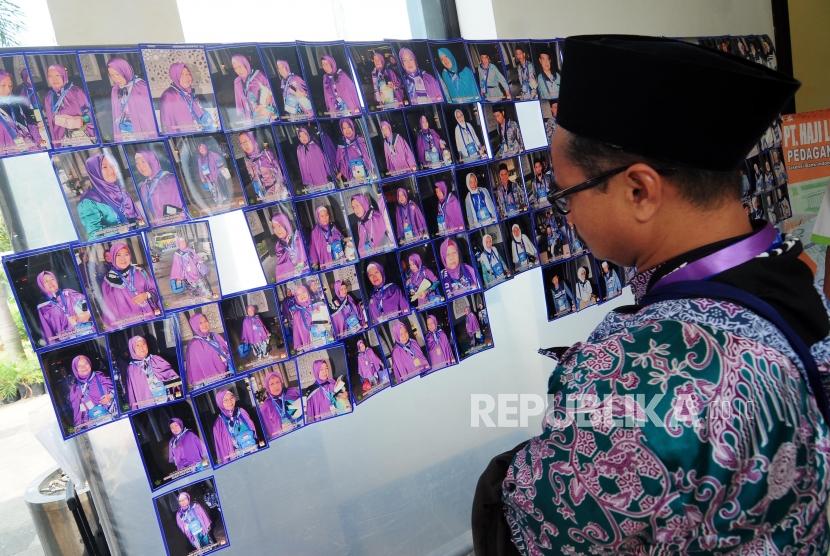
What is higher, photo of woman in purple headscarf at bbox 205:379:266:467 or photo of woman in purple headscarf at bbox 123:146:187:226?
photo of woman in purple headscarf at bbox 123:146:187:226

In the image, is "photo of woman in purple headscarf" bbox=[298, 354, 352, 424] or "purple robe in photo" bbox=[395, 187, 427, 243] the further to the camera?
"purple robe in photo" bbox=[395, 187, 427, 243]

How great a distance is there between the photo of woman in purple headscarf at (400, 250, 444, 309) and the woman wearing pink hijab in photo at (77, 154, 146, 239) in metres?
0.57

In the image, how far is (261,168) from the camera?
1124mm

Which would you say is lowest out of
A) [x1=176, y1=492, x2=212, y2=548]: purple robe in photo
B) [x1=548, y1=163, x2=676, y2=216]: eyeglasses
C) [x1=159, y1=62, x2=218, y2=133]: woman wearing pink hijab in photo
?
[x1=176, y1=492, x2=212, y2=548]: purple robe in photo

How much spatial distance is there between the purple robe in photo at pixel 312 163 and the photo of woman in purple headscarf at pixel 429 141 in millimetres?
254

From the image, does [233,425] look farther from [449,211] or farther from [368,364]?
[449,211]

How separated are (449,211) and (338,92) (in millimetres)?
379

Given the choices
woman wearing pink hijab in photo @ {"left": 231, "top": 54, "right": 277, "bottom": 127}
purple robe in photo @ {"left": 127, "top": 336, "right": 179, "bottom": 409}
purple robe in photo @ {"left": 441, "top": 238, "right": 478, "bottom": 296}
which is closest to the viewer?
purple robe in photo @ {"left": 127, "top": 336, "right": 179, "bottom": 409}

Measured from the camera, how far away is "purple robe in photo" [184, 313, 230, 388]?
3.45 ft

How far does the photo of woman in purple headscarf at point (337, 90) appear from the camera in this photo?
3.98ft

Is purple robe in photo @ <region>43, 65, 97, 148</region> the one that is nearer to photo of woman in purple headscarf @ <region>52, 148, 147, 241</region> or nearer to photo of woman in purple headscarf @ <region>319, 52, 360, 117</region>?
photo of woman in purple headscarf @ <region>52, 148, 147, 241</region>

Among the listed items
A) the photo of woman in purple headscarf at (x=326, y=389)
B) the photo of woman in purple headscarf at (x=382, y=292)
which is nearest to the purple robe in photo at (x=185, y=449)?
the photo of woman in purple headscarf at (x=326, y=389)

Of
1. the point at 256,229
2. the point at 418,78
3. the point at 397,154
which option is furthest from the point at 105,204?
the point at 418,78

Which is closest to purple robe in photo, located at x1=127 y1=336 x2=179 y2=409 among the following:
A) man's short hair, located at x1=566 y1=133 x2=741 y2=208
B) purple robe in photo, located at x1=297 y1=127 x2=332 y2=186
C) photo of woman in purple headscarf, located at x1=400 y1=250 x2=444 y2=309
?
purple robe in photo, located at x1=297 y1=127 x2=332 y2=186
